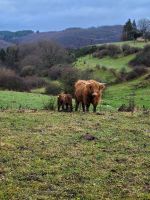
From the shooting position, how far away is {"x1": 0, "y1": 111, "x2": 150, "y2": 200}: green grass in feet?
32.1

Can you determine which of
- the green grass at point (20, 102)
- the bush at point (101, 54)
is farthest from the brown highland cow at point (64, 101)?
the bush at point (101, 54)

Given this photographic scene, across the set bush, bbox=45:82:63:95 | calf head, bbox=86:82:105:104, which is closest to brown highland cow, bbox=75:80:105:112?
calf head, bbox=86:82:105:104

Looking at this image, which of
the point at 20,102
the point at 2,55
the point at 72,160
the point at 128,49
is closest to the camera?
the point at 72,160

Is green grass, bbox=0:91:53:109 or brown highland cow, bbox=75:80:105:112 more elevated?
brown highland cow, bbox=75:80:105:112

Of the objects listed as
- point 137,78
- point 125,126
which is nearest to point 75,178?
point 125,126

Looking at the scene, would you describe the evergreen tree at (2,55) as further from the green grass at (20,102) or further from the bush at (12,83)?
the green grass at (20,102)

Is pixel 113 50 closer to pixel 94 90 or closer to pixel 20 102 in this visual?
pixel 20 102

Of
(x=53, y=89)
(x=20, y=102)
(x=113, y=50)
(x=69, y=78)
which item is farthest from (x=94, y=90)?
(x=113, y=50)

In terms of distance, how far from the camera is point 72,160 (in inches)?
469

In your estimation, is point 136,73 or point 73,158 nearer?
point 73,158

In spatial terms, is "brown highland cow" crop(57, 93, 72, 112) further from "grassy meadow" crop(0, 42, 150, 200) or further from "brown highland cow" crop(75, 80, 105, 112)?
"grassy meadow" crop(0, 42, 150, 200)

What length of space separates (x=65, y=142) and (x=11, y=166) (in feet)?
9.96

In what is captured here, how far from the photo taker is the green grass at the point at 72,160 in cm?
978

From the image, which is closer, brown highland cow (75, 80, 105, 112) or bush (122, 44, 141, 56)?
brown highland cow (75, 80, 105, 112)
